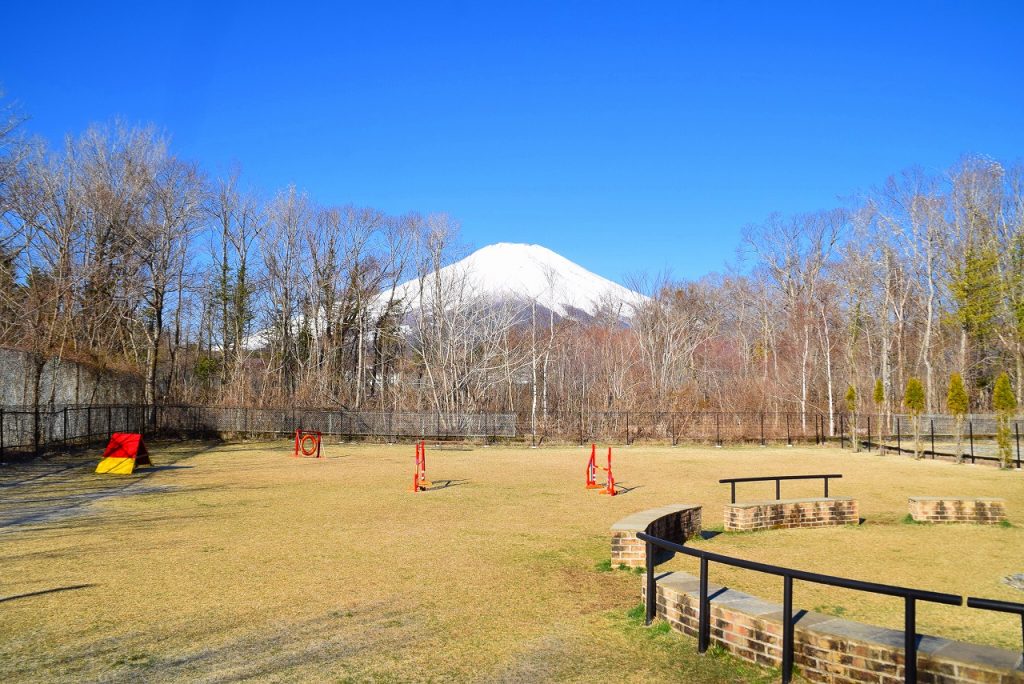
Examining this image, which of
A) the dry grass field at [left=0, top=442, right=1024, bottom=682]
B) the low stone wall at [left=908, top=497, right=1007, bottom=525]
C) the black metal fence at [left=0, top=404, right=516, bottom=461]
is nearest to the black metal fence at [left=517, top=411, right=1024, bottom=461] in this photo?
the black metal fence at [left=0, top=404, right=516, bottom=461]

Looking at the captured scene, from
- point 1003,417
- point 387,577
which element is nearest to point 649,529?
point 387,577

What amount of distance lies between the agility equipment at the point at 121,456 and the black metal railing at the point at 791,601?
689 inches

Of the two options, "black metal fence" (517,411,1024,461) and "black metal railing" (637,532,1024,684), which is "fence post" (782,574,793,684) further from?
"black metal fence" (517,411,1024,461)

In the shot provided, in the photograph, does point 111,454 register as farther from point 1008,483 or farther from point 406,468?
point 1008,483

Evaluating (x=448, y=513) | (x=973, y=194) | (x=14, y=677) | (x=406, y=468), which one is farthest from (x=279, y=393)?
(x=973, y=194)

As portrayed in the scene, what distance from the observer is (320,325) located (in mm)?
53562

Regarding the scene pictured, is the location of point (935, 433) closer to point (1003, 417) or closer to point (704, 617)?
point (1003, 417)

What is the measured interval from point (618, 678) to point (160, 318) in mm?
40738

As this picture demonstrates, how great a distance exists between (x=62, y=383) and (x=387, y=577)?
86.5 ft

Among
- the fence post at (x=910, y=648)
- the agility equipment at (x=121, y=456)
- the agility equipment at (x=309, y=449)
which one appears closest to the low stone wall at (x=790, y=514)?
the fence post at (x=910, y=648)

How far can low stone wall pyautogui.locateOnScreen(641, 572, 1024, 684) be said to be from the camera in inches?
179

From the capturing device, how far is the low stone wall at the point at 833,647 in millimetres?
4555

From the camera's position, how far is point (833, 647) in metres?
5.10

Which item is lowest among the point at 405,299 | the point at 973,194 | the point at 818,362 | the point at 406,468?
the point at 406,468
